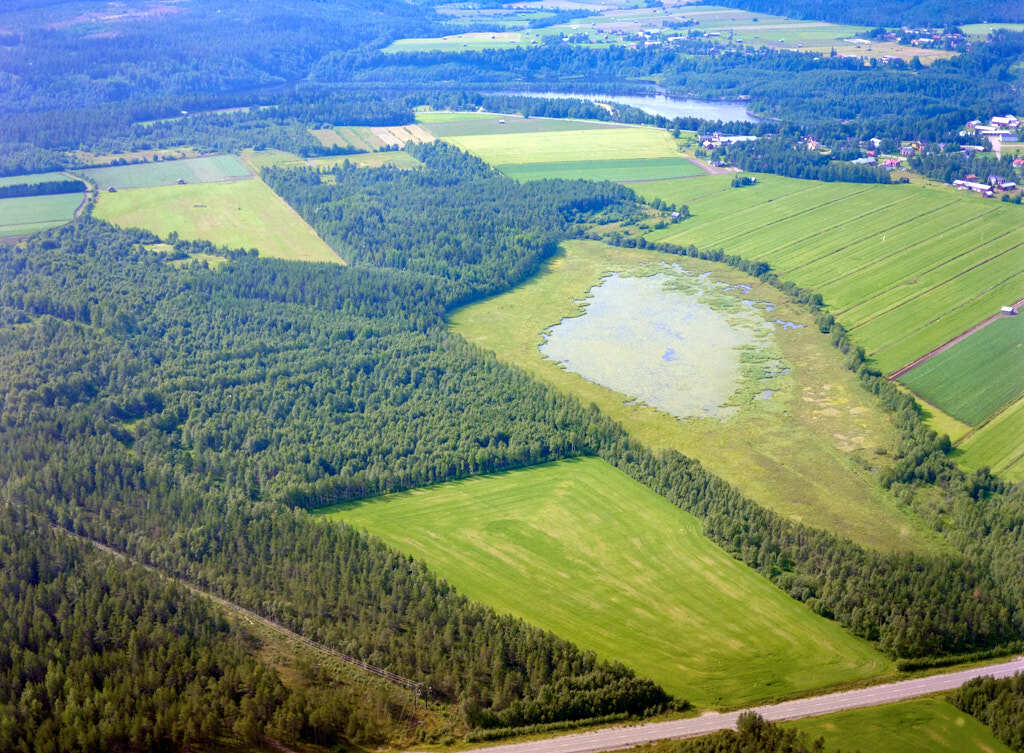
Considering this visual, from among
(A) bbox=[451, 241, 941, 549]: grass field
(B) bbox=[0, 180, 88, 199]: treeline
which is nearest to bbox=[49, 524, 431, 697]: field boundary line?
(A) bbox=[451, 241, 941, 549]: grass field

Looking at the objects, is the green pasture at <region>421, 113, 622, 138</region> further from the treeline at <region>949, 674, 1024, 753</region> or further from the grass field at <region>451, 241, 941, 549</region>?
the treeline at <region>949, 674, 1024, 753</region>

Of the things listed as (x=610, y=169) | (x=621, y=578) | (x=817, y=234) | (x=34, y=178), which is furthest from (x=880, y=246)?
(x=34, y=178)

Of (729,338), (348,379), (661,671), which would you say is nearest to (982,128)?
(729,338)

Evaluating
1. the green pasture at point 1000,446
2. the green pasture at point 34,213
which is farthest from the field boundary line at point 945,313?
the green pasture at point 34,213

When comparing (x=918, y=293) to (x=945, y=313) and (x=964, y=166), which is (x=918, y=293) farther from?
(x=964, y=166)

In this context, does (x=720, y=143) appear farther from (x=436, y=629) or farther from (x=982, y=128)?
(x=436, y=629)
